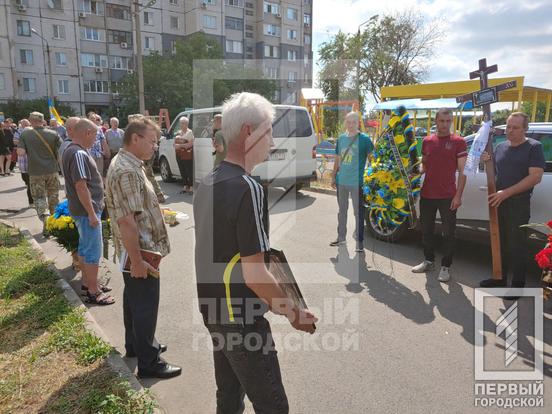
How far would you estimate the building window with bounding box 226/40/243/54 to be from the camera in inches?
2092

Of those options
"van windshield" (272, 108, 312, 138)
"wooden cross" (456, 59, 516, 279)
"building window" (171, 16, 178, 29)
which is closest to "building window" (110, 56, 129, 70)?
"building window" (171, 16, 178, 29)

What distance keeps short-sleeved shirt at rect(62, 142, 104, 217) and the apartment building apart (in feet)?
111

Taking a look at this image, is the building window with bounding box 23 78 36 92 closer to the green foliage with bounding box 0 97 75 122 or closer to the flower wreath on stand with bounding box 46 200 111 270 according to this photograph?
the green foliage with bounding box 0 97 75 122

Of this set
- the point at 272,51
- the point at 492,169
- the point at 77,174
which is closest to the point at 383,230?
the point at 492,169

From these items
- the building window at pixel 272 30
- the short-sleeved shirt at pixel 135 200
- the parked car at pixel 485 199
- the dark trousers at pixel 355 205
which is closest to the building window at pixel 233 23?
the building window at pixel 272 30

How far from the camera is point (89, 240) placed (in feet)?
14.3

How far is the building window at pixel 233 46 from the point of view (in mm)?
53125

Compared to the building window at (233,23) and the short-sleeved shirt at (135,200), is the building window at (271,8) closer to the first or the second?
the building window at (233,23)

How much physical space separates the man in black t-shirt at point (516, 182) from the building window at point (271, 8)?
5634cm

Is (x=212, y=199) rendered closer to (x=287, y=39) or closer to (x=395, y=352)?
(x=395, y=352)

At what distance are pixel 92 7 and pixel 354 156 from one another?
4702 cm

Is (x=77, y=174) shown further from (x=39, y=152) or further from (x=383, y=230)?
(x=383, y=230)

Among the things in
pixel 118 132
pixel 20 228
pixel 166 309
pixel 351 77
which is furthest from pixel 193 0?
pixel 166 309

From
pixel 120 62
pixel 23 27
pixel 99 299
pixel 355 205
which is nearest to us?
pixel 99 299
